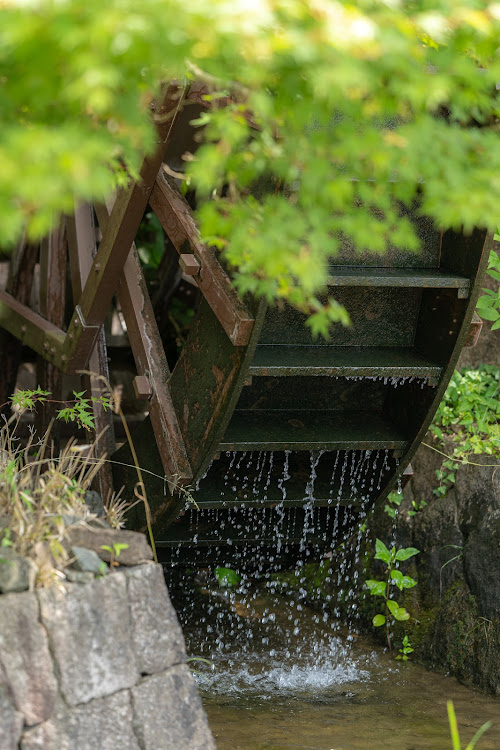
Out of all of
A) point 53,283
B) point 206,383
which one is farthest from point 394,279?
point 53,283

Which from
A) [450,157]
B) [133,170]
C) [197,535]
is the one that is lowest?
[197,535]

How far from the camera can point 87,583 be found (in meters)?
2.48

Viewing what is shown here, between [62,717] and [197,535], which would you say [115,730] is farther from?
[197,535]

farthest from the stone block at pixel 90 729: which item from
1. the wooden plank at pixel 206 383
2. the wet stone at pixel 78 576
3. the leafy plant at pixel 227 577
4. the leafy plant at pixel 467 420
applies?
the leafy plant at pixel 227 577

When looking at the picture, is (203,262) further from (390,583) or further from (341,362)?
(390,583)

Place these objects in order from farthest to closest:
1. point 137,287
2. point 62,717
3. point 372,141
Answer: point 137,287, point 62,717, point 372,141

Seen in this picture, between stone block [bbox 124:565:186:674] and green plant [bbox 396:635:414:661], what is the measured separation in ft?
7.81

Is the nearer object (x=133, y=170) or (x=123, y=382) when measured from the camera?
(x=133, y=170)

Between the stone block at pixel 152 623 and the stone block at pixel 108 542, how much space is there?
1.8 inches

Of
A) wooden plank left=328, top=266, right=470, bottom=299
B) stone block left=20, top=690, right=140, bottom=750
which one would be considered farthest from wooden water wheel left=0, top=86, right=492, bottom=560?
stone block left=20, top=690, right=140, bottom=750

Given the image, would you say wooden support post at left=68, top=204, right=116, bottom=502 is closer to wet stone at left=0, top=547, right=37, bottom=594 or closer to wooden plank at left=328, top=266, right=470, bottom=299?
wooden plank at left=328, top=266, right=470, bottom=299

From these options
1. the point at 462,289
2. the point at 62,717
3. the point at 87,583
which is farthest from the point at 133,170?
the point at 462,289

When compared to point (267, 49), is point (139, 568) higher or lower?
→ lower

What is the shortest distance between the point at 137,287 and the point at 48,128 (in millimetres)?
2944
